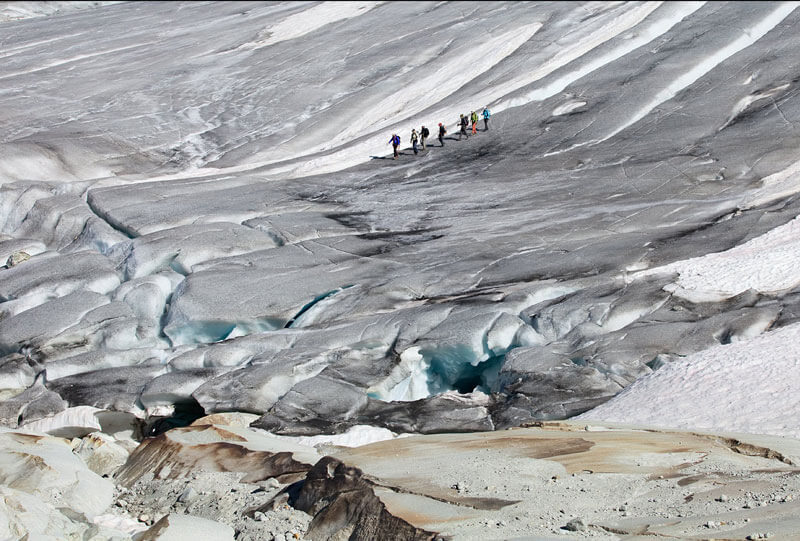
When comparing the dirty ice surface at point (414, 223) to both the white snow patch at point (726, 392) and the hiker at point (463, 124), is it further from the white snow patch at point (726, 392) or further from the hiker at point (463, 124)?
the hiker at point (463, 124)

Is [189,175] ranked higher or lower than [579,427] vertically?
higher

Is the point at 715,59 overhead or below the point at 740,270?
overhead

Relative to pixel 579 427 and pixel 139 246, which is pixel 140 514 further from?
pixel 139 246

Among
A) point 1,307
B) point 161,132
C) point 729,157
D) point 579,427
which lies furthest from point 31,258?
point 729,157

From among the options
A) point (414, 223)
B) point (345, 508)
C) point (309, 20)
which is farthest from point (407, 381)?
point (309, 20)

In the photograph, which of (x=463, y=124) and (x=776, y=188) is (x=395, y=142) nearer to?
(x=463, y=124)
